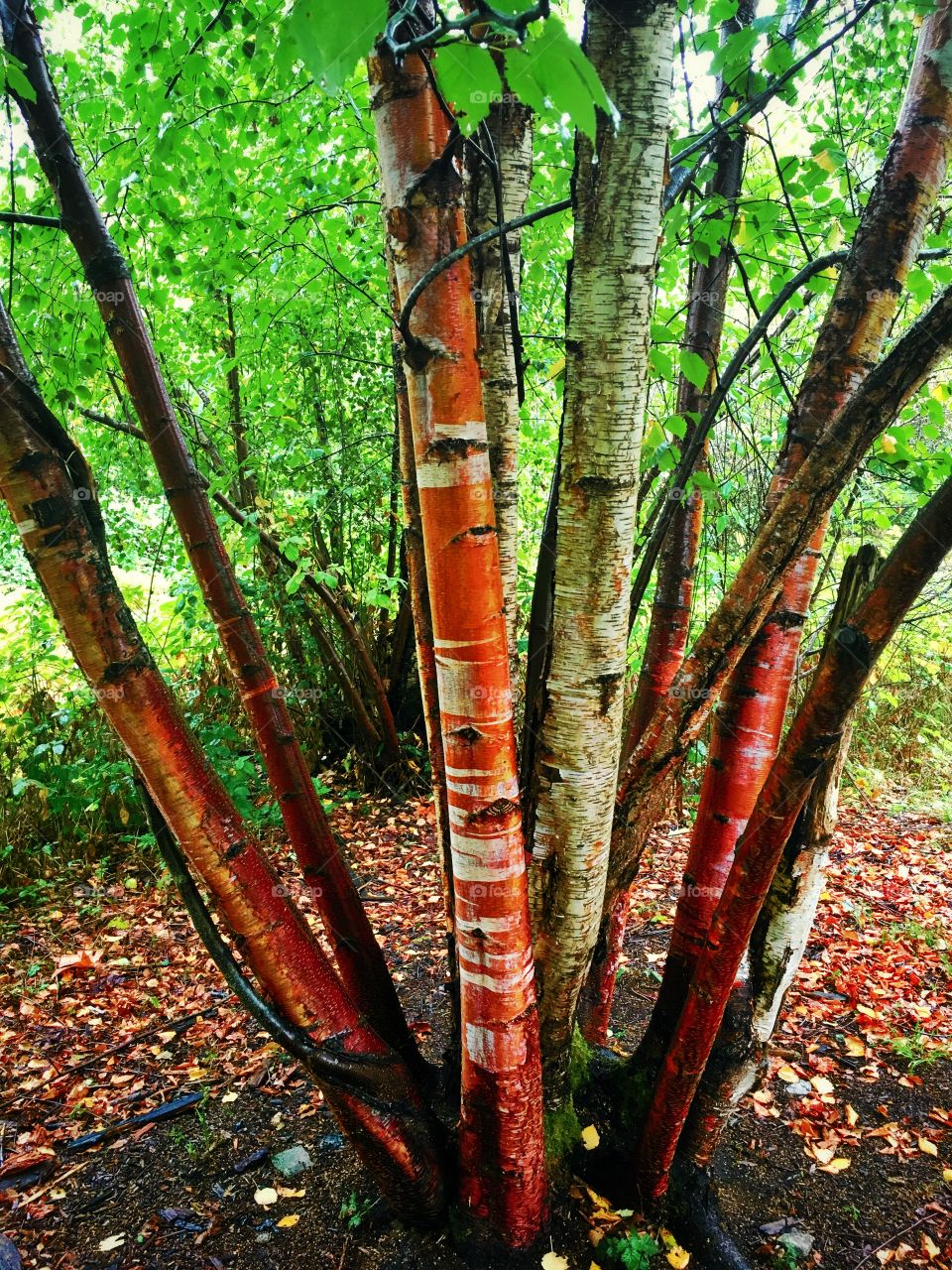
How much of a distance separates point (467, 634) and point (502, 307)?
35.0 inches

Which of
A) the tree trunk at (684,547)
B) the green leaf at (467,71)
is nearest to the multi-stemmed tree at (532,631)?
the tree trunk at (684,547)

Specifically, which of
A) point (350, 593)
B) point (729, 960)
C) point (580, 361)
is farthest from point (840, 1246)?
point (350, 593)

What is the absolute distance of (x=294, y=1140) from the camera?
264 centimetres

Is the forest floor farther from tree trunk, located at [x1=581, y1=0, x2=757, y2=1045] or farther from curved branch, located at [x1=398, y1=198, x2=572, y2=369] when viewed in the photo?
curved branch, located at [x1=398, y1=198, x2=572, y2=369]

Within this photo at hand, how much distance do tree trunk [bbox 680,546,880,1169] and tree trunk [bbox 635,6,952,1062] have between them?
160 mm

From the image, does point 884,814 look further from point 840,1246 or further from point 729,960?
point 729,960

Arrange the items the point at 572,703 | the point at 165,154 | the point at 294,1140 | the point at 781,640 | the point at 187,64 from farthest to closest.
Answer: the point at 294,1140, the point at 165,154, the point at 187,64, the point at 781,640, the point at 572,703

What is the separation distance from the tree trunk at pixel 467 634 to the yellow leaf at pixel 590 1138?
464 mm

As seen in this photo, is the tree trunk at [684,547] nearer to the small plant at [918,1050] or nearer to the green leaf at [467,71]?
the small plant at [918,1050]

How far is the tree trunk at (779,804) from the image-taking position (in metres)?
1.27

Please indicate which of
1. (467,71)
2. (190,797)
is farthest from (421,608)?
(467,71)

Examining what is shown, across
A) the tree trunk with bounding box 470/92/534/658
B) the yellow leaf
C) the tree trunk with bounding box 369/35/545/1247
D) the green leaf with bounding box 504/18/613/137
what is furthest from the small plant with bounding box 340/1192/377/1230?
the green leaf with bounding box 504/18/613/137

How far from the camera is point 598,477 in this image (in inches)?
63.9

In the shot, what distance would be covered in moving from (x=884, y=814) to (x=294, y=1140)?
17.4 ft
